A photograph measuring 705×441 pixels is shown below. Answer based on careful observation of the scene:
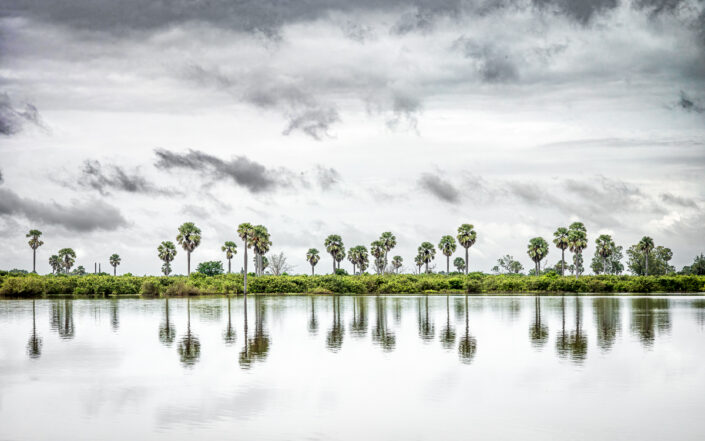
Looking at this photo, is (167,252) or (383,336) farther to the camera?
(167,252)

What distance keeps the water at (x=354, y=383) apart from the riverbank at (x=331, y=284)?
183 ft

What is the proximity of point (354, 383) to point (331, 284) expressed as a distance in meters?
84.0

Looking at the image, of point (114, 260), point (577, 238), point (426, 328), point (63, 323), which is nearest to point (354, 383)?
point (426, 328)

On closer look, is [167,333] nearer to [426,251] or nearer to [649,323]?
[649,323]

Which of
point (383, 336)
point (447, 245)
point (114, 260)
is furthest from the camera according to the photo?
point (114, 260)

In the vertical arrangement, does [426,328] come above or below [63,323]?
below

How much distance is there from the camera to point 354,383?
21.8 metres

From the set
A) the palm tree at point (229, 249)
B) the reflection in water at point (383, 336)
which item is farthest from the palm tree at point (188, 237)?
the reflection in water at point (383, 336)

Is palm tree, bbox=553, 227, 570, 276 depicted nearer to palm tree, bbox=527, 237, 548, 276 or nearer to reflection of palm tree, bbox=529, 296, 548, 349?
palm tree, bbox=527, 237, 548, 276

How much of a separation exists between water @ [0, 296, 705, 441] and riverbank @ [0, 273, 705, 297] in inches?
2190

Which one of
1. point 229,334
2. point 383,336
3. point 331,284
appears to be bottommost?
point 331,284

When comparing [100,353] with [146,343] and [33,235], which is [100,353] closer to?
[146,343]

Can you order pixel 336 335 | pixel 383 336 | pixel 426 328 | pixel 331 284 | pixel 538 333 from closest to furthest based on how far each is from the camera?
pixel 383 336
pixel 336 335
pixel 538 333
pixel 426 328
pixel 331 284

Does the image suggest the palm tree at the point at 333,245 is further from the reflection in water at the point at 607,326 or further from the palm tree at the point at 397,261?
the reflection in water at the point at 607,326
